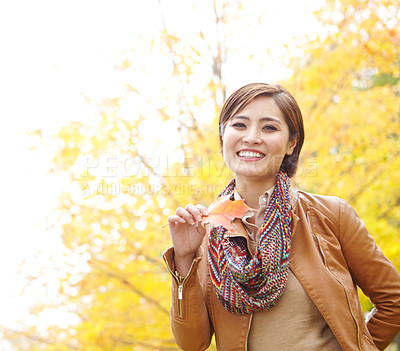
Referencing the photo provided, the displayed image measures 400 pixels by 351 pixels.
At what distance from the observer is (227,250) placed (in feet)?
5.08

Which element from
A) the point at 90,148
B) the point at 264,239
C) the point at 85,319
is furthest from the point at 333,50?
the point at 85,319

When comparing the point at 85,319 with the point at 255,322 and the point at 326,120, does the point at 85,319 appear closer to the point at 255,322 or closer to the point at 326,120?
the point at 255,322

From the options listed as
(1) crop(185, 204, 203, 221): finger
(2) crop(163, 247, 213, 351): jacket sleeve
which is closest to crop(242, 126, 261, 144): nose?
(1) crop(185, 204, 203, 221): finger

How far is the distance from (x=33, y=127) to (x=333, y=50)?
236 centimetres

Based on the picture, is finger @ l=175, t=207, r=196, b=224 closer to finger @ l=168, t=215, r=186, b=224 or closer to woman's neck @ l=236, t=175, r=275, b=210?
finger @ l=168, t=215, r=186, b=224

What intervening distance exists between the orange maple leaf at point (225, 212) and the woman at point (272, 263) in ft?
0.18

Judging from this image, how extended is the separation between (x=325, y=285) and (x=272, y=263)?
21 centimetres

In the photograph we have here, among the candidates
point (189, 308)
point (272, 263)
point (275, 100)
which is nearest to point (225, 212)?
point (272, 263)

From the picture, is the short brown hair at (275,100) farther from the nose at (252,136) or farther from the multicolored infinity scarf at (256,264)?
the multicolored infinity scarf at (256,264)

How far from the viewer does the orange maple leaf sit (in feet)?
4.83

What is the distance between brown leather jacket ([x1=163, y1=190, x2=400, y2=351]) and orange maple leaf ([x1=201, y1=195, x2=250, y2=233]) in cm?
10

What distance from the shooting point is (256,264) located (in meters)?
1.47

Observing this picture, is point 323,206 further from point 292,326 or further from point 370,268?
point 292,326

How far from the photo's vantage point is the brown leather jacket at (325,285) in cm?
147
